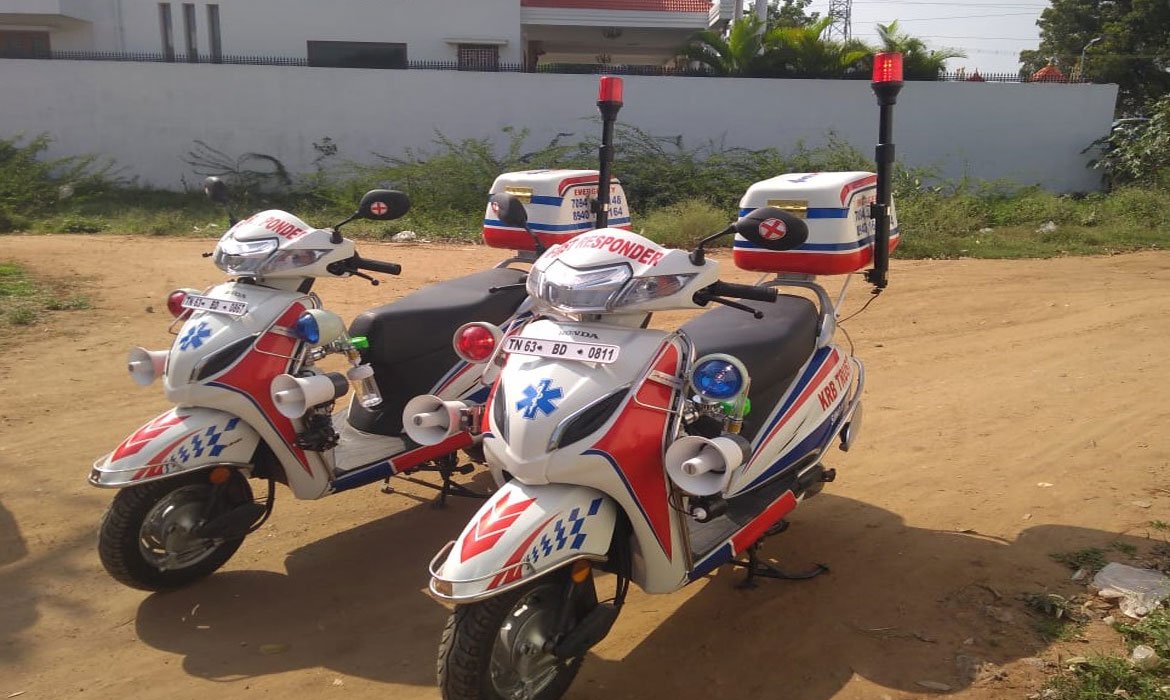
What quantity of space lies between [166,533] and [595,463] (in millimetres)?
1839

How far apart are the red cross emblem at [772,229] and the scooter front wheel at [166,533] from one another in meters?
2.24

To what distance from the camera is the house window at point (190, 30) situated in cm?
1980

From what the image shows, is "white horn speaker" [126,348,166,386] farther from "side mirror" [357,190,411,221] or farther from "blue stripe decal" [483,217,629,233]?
"blue stripe decal" [483,217,629,233]

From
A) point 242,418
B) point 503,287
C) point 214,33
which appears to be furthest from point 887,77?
point 214,33

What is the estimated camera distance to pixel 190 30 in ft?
65.5

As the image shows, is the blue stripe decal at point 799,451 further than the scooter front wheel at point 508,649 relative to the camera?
Yes

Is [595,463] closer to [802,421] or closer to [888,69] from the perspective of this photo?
[802,421]

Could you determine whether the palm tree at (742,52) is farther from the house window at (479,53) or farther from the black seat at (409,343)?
the black seat at (409,343)

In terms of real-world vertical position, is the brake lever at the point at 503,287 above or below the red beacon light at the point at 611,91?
below

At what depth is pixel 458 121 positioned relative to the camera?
17.7 metres

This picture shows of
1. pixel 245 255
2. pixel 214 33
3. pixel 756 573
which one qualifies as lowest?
pixel 756 573

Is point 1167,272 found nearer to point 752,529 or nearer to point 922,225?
point 922,225

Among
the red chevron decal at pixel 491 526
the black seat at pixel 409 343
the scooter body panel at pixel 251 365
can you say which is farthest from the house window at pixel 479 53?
the red chevron decal at pixel 491 526

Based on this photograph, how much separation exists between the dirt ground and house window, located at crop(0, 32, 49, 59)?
16652mm
